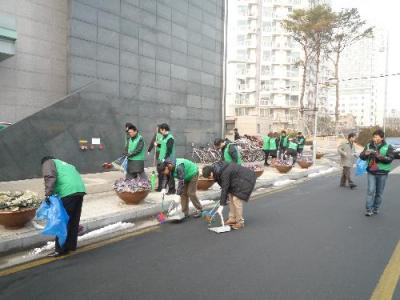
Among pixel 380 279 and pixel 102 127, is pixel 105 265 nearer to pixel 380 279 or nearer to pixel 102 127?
pixel 380 279

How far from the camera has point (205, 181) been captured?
1110 centimetres

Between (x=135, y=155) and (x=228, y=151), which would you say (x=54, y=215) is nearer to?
(x=228, y=151)

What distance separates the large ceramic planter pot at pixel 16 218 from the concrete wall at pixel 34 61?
26.6 feet

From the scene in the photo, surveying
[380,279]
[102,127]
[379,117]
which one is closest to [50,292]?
[380,279]

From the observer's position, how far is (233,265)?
521 cm

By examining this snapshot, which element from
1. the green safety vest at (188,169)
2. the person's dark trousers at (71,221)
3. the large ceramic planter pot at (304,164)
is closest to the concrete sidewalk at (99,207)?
the person's dark trousers at (71,221)

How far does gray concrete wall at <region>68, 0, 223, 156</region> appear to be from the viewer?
48.5 ft

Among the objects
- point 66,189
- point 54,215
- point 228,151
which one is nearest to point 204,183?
point 228,151

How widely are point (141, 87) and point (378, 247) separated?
42.0ft

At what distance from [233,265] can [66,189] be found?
2516 mm

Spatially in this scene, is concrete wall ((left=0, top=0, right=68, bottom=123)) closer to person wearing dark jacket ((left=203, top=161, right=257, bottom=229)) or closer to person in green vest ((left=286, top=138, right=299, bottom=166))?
person wearing dark jacket ((left=203, top=161, right=257, bottom=229))

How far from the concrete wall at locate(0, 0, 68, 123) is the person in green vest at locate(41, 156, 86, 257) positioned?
9.24 m

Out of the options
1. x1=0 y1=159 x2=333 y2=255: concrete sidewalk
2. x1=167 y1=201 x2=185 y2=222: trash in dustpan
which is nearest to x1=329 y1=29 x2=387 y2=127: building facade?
x1=0 y1=159 x2=333 y2=255: concrete sidewalk

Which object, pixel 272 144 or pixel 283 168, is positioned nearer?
pixel 283 168
